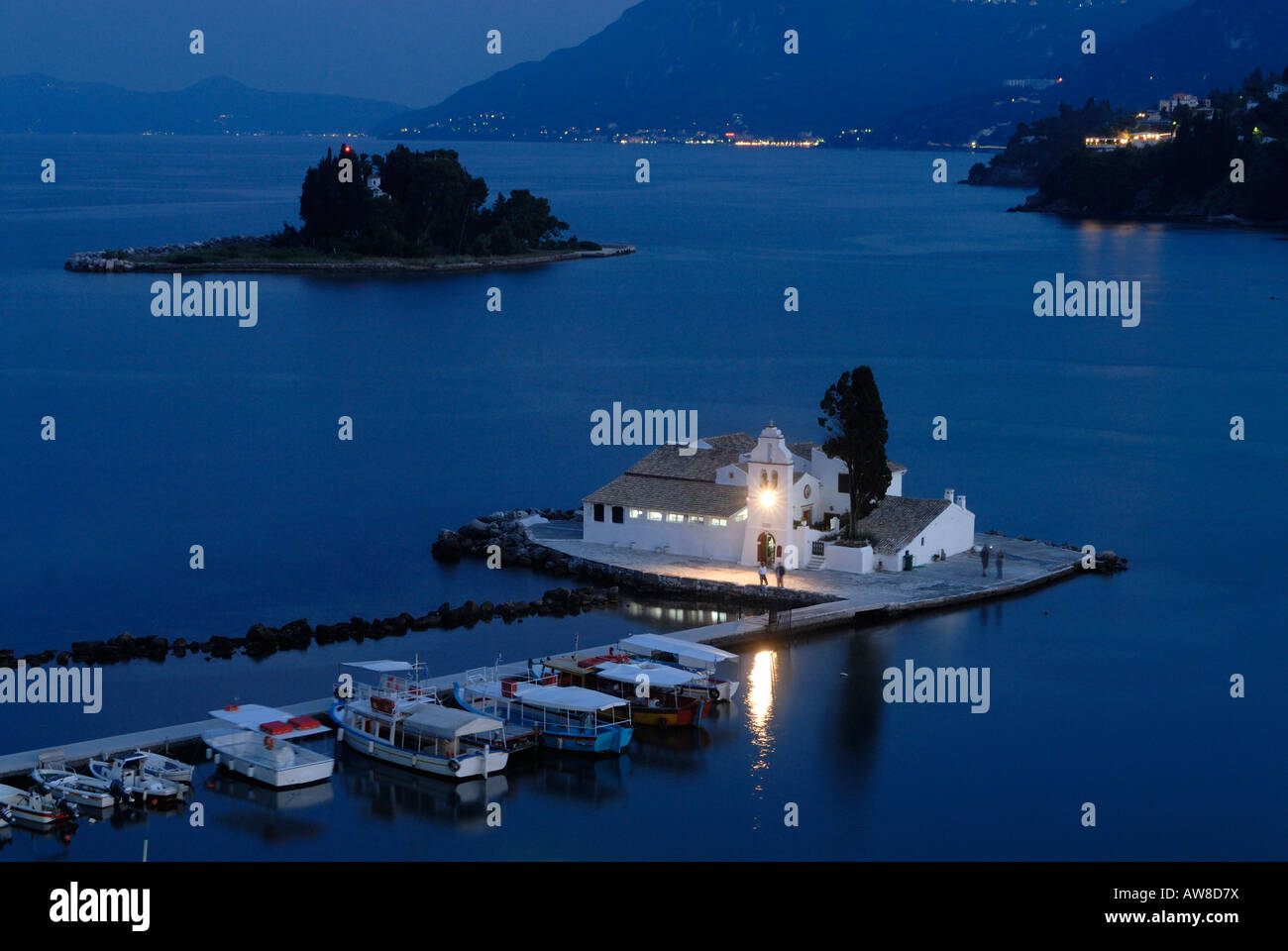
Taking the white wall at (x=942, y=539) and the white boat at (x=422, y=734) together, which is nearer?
the white boat at (x=422, y=734)

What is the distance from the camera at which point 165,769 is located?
28.3 m

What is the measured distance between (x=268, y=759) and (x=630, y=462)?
3160 centimetres

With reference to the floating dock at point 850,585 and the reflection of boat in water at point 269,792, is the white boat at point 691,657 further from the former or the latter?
the reflection of boat in water at point 269,792

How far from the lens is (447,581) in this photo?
4247cm

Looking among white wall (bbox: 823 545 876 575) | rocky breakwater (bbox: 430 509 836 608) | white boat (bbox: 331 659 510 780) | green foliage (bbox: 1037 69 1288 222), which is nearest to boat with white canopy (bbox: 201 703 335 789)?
white boat (bbox: 331 659 510 780)

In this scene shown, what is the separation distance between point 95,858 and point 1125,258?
117998mm

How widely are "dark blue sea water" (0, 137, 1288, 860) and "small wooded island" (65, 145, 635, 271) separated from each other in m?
6.00

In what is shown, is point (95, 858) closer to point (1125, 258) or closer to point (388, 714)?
point (388, 714)

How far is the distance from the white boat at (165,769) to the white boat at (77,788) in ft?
2.54

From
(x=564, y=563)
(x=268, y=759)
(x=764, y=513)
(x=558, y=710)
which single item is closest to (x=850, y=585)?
(x=764, y=513)

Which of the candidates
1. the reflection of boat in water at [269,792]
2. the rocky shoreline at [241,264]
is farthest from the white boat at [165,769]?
the rocky shoreline at [241,264]

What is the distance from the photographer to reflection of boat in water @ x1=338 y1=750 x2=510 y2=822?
92.8ft

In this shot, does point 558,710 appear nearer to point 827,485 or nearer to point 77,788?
point 77,788

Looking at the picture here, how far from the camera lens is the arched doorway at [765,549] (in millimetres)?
40500
